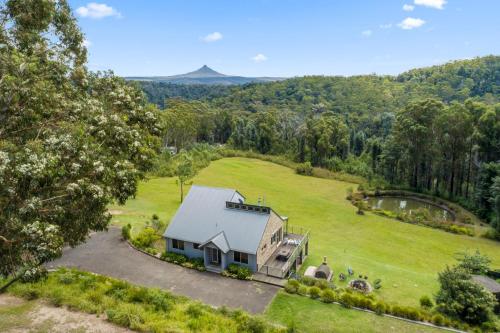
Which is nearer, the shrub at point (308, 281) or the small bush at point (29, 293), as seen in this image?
the small bush at point (29, 293)

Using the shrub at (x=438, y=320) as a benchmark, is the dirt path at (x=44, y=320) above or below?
above

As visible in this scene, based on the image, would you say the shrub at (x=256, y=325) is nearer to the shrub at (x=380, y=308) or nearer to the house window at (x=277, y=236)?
the shrub at (x=380, y=308)

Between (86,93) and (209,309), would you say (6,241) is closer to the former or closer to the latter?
(86,93)

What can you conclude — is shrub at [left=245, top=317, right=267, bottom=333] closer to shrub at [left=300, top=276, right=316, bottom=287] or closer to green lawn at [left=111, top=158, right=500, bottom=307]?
green lawn at [left=111, top=158, right=500, bottom=307]

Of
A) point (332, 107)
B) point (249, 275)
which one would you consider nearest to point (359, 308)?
point (249, 275)

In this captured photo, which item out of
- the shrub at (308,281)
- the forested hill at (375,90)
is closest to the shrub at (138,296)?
the shrub at (308,281)

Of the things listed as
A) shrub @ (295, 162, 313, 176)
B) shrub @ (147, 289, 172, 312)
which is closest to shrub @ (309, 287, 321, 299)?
shrub @ (147, 289, 172, 312)

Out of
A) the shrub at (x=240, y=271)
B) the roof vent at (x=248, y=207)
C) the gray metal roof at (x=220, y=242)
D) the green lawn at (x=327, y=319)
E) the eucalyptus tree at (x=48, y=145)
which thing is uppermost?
the eucalyptus tree at (x=48, y=145)

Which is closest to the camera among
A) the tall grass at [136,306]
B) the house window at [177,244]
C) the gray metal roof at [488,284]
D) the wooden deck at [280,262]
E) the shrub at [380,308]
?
the tall grass at [136,306]
